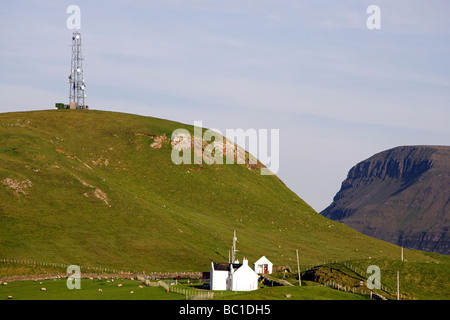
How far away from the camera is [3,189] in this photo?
148750 millimetres

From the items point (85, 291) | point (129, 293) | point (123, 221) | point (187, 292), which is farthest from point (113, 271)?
point (187, 292)

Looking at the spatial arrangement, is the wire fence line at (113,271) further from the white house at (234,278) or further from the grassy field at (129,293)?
the white house at (234,278)

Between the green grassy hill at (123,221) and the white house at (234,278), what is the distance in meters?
30.4

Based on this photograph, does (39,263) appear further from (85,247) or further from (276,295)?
(276,295)

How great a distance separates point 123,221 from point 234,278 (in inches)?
2308

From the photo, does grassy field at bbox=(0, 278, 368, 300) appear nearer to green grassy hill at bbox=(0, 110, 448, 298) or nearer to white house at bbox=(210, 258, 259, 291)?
white house at bbox=(210, 258, 259, 291)

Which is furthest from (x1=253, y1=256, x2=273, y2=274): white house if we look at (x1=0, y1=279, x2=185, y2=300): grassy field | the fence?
(x1=0, y1=279, x2=185, y2=300): grassy field

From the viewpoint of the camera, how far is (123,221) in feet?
507

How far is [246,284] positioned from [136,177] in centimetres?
10016

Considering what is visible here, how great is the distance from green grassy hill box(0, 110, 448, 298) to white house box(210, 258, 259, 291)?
99.8 ft

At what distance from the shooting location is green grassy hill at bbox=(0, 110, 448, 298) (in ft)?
443

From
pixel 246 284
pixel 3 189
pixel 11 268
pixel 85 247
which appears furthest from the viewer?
pixel 3 189

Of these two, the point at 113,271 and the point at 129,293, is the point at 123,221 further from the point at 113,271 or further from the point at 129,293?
the point at 129,293
